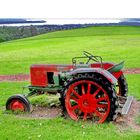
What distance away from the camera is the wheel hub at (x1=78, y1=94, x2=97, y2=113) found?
939 centimetres

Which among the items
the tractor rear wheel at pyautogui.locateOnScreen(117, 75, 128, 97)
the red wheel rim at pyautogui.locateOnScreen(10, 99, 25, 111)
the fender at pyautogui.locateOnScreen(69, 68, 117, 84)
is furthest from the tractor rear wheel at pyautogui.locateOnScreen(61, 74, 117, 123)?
the tractor rear wheel at pyautogui.locateOnScreen(117, 75, 128, 97)

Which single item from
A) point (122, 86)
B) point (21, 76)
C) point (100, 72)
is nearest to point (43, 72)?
point (100, 72)

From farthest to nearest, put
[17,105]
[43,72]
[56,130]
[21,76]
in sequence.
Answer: [21,76]
[43,72]
[17,105]
[56,130]

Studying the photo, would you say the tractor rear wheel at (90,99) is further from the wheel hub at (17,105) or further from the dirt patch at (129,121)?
the wheel hub at (17,105)

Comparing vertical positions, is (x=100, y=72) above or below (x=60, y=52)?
above

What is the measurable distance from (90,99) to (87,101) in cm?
10

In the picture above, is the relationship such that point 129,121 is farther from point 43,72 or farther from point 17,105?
point 17,105

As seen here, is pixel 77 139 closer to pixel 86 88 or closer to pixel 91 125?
pixel 91 125

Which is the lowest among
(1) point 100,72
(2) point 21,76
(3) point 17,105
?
(2) point 21,76

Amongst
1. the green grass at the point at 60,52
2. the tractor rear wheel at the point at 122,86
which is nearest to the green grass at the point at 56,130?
Answer: the tractor rear wheel at the point at 122,86

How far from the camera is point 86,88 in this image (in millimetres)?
9609

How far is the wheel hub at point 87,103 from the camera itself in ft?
30.8

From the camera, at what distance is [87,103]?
31.0ft

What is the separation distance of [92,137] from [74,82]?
1720mm
